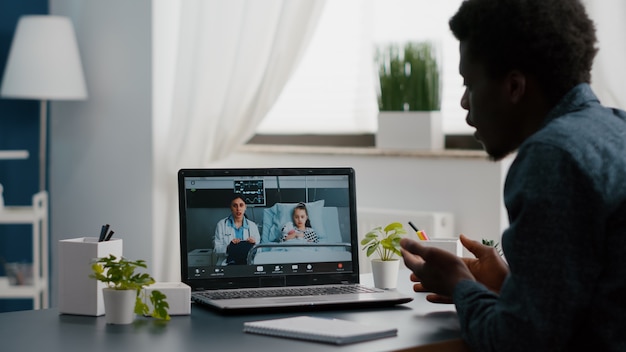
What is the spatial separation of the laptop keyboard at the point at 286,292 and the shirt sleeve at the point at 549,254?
2.16 ft

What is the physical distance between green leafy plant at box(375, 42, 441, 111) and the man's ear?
2.10 meters

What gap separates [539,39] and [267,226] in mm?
790

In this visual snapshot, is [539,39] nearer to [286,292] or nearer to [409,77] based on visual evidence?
[286,292]

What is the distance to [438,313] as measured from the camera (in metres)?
1.88

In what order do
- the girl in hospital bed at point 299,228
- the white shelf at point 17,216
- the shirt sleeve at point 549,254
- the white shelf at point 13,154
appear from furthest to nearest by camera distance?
the white shelf at point 13,154
the white shelf at point 17,216
the girl in hospital bed at point 299,228
the shirt sleeve at point 549,254

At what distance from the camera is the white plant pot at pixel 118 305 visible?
68.5 inches

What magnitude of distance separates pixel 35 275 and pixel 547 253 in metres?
3.22

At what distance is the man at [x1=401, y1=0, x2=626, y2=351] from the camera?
4.50 feet

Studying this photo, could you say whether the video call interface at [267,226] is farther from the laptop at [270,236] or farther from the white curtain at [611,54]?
the white curtain at [611,54]

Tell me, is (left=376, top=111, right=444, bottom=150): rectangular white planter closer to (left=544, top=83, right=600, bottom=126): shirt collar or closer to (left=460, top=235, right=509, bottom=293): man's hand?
(left=460, top=235, right=509, bottom=293): man's hand

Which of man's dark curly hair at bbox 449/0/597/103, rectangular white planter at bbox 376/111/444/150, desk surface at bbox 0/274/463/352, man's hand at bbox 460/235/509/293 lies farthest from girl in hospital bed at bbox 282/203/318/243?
rectangular white planter at bbox 376/111/444/150

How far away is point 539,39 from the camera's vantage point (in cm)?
148

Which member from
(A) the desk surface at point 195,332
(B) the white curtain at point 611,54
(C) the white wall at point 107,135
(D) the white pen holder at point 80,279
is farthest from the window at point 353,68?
(D) the white pen holder at point 80,279

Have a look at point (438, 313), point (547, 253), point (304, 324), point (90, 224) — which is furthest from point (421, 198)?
point (547, 253)
